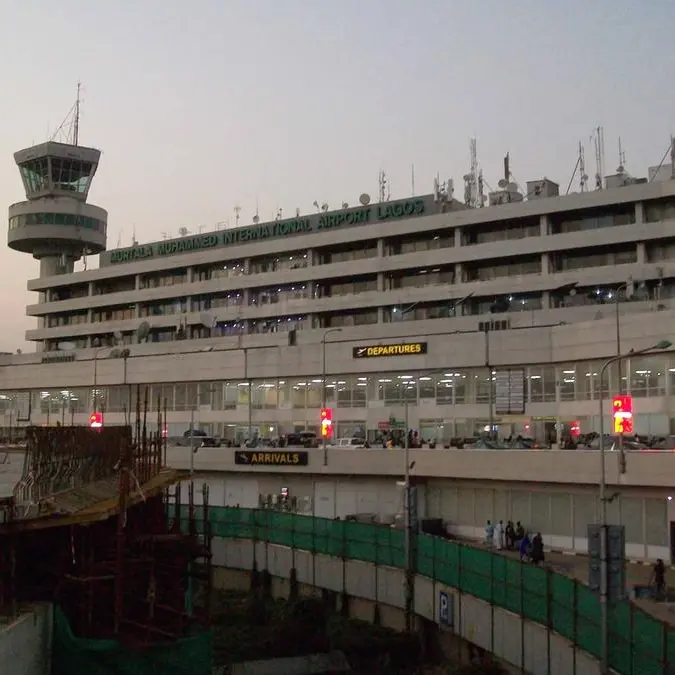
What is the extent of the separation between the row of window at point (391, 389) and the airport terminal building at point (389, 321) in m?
0.12

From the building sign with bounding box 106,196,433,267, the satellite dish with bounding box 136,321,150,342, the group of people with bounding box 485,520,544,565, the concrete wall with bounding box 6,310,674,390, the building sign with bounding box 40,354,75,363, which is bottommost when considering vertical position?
the group of people with bounding box 485,520,544,565

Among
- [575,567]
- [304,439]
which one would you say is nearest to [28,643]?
[575,567]

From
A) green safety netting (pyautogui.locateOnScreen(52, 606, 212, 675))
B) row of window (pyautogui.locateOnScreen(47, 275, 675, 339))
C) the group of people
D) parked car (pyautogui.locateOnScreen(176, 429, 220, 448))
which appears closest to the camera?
green safety netting (pyautogui.locateOnScreen(52, 606, 212, 675))

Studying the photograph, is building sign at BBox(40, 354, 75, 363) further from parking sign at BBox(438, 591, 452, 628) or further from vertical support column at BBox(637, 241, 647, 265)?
parking sign at BBox(438, 591, 452, 628)

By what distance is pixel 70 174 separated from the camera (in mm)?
108562

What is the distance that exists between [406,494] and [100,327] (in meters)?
70.0

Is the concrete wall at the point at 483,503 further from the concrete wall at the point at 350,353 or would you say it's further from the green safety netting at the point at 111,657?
the green safety netting at the point at 111,657

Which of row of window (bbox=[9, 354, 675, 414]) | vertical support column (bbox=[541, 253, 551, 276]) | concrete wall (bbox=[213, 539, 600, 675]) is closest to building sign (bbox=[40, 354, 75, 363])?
row of window (bbox=[9, 354, 675, 414])

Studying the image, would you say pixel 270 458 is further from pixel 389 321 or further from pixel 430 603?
pixel 430 603

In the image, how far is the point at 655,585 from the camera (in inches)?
1244

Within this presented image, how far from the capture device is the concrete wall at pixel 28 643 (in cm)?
1922

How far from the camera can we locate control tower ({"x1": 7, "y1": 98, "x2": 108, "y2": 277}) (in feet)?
351

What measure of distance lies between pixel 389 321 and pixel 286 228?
1544 centimetres

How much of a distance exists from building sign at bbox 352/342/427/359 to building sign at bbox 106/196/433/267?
2134cm
